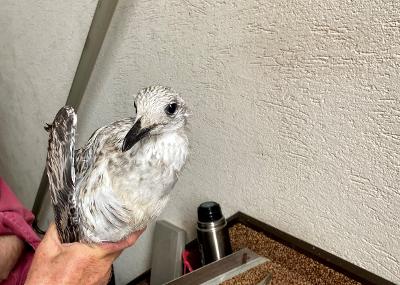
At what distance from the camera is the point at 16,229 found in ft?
3.07

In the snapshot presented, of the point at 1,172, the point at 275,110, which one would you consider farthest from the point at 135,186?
the point at 1,172

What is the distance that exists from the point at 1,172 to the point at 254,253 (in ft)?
4.87

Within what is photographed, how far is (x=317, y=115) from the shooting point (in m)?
0.68

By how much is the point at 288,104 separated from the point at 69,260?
444mm

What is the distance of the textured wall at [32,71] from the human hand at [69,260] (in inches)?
25.9

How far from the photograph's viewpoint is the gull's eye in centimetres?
57

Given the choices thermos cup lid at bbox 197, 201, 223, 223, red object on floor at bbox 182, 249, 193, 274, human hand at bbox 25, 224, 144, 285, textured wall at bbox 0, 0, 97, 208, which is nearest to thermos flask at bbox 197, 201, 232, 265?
thermos cup lid at bbox 197, 201, 223, 223

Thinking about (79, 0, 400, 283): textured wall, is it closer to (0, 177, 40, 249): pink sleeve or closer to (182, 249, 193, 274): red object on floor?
(182, 249, 193, 274): red object on floor

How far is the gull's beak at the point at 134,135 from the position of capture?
0.52m

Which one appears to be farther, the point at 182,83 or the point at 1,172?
the point at 1,172

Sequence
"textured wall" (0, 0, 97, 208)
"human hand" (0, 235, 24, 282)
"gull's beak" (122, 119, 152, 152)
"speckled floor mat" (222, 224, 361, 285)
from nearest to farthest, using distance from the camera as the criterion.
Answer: "gull's beak" (122, 119, 152, 152) → "speckled floor mat" (222, 224, 361, 285) → "human hand" (0, 235, 24, 282) → "textured wall" (0, 0, 97, 208)

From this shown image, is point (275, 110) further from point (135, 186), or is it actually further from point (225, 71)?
point (135, 186)

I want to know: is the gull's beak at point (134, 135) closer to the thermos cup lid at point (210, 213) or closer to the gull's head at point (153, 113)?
the gull's head at point (153, 113)

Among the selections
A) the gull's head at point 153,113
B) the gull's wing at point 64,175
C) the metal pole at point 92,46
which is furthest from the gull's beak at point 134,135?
the metal pole at point 92,46
